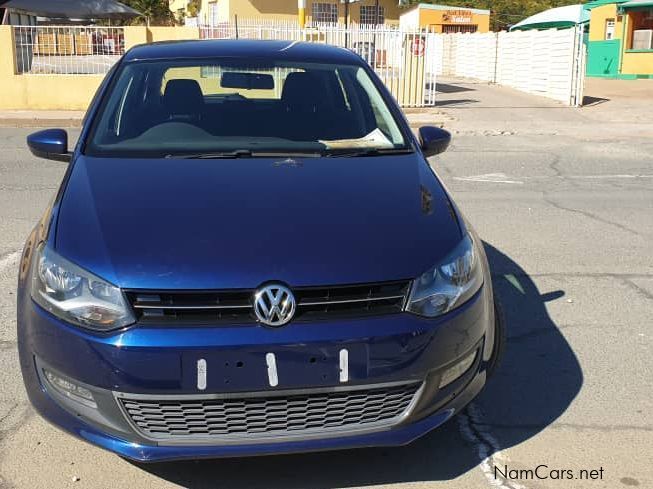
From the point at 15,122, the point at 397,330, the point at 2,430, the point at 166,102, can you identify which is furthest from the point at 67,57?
the point at 397,330

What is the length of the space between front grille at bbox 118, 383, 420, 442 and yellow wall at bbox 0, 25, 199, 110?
14.7 meters

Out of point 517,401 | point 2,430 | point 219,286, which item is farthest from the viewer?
point 517,401

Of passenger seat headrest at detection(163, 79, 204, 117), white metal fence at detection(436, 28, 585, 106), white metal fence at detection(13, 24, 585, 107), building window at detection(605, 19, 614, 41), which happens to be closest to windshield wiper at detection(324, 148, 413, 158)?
passenger seat headrest at detection(163, 79, 204, 117)

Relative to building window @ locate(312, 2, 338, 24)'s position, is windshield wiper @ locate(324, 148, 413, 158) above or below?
below

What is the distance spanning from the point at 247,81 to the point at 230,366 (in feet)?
8.28

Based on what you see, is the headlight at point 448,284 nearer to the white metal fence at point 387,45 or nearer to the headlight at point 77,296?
the headlight at point 77,296

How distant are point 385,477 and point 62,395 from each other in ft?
4.14

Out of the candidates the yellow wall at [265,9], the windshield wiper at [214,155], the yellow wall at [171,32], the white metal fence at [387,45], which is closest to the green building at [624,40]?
the yellow wall at [265,9]

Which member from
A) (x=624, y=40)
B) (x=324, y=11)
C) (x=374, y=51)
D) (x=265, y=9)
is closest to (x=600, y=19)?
(x=624, y=40)

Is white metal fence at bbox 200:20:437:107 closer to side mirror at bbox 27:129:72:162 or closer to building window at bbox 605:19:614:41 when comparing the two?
side mirror at bbox 27:129:72:162

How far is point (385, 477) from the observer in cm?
301

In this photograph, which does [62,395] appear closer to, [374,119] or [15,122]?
[374,119]

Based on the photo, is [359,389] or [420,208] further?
[420,208]

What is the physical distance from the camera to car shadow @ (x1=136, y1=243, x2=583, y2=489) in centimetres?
300
